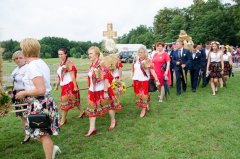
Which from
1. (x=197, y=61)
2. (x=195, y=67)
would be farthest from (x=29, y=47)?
(x=197, y=61)

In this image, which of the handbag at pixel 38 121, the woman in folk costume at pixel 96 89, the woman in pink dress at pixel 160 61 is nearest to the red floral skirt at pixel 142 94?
the woman in folk costume at pixel 96 89

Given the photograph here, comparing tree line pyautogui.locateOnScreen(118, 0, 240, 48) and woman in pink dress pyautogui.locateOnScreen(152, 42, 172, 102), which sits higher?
tree line pyautogui.locateOnScreen(118, 0, 240, 48)

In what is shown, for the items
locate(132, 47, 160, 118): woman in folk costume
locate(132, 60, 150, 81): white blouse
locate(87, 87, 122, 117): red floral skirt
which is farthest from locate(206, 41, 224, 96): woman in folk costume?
locate(87, 87, 122, 117): red floral skirt

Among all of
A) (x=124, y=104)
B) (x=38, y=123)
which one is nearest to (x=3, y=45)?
(x=38, y=123)

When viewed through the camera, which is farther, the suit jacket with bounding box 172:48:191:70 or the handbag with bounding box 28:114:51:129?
the suit jacket with bounding box 172:48:191:70

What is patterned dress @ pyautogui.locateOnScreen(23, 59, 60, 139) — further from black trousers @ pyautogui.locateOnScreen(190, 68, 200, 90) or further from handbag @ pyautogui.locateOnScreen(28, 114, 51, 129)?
black trousers @ pyautogui.locateOnScreen(190, 68, 200, 90)

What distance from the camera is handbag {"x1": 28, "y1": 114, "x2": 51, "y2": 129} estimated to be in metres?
4.35

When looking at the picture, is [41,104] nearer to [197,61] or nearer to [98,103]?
[98,103]

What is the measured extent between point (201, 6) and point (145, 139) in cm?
6702

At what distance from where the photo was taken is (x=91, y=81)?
21.7ft

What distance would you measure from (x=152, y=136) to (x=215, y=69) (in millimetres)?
5685

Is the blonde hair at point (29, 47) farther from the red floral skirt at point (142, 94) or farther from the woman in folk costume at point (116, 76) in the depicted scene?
the red floral skirt at point (142, 94)

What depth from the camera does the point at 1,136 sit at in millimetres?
6781

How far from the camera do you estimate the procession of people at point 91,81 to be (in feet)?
14.4
